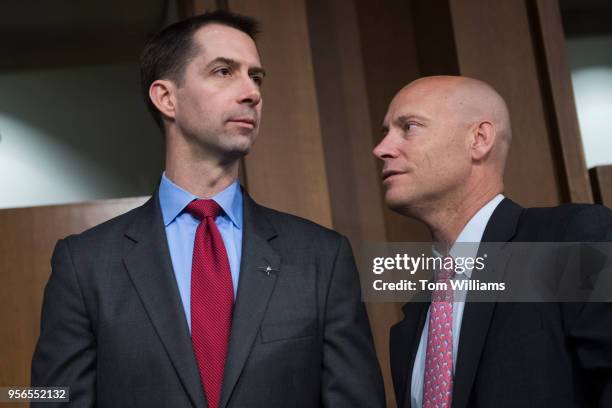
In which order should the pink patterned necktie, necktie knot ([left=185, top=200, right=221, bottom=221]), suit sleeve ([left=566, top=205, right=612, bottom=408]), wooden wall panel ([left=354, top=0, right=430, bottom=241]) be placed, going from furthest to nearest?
wooden wall panel ([left=354, top=0, right=430, bottom=241]) → necktie knot ([left=185, top=200, right=221, bottom=221]) → the pink patterned necktie → suit sleeve ([left=566, top=205, right=612, bottom=408])

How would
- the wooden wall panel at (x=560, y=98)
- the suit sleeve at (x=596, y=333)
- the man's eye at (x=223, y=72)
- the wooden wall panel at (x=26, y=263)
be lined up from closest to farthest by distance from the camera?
the suit sleeve at (x=596, y=333) → the man's eye at (x=223, y=72) → the wooden wall panel at (x=26, y=263) → the wooden wall panel at (x=560, y=98)

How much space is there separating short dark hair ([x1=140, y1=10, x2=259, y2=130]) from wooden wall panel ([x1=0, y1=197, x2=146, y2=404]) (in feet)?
2.90

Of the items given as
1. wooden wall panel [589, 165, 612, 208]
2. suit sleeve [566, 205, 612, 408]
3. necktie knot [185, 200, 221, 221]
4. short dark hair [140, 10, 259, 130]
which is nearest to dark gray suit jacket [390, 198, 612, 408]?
suit sleeve [566, 205, 612, 408]

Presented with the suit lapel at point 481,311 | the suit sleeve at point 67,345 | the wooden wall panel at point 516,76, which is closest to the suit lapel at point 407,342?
the suit lapel at point 481,311

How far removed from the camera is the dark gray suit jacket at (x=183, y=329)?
1781mm

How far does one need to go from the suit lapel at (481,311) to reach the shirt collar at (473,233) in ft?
A: 0.15

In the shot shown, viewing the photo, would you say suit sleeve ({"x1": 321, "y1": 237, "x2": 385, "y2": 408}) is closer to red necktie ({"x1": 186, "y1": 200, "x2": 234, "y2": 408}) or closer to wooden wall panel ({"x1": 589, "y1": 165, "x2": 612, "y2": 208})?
red necktie ({"x1": 186, "y1": 200, "x2": 234, "y2": 408})

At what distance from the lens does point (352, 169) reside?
11.0 ft

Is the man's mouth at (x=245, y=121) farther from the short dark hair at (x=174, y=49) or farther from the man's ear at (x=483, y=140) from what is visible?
the man's ear at (x=483, y=140)

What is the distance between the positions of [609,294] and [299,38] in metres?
1.79

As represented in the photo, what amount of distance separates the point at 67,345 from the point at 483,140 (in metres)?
1.16

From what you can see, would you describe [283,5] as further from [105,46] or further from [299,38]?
[105,46]

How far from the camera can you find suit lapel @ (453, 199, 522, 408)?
1800mm

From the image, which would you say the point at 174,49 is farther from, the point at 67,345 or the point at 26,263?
the point at 26,263
